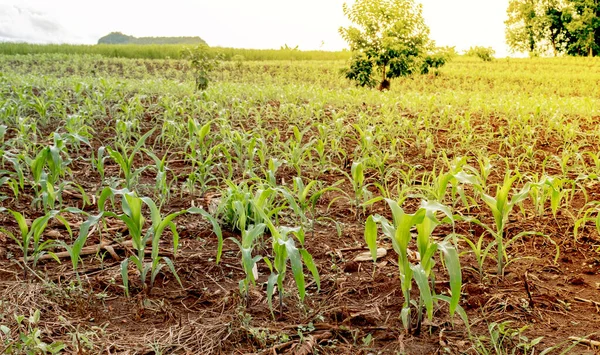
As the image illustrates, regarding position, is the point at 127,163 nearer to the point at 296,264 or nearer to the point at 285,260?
the point at 285,260

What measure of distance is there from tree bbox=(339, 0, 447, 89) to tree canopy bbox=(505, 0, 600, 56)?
764 inches

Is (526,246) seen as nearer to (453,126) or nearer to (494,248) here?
(494,248)

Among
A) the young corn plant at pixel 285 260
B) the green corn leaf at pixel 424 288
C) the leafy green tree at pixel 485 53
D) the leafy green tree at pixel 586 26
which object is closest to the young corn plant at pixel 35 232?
the young corn plant at pixel 285 260

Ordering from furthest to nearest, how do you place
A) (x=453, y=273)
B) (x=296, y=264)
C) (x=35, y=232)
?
(x=35, y=232)
(x=296, y=264)
(x=453, y=273)

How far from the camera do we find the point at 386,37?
16.1 m

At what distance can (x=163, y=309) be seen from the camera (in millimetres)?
2318

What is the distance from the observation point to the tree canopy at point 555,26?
31364 mm

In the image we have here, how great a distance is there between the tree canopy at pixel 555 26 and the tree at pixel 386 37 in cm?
1940

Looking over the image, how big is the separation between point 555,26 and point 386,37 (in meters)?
23.9

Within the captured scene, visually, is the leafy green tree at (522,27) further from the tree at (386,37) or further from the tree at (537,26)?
the tree at (386,37)

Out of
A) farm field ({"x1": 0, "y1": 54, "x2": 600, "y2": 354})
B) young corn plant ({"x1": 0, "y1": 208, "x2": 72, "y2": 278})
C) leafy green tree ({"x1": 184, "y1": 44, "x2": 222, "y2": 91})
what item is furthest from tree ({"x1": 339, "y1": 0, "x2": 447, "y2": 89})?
young corn plant ({"x1": 0, "y1": 208, "x2": 72, "y2": 278})

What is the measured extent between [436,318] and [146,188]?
8.44 ft

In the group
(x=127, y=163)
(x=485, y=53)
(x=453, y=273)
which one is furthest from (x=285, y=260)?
(x=485, y=53)

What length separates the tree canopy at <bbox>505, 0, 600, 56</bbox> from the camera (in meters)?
31.4
